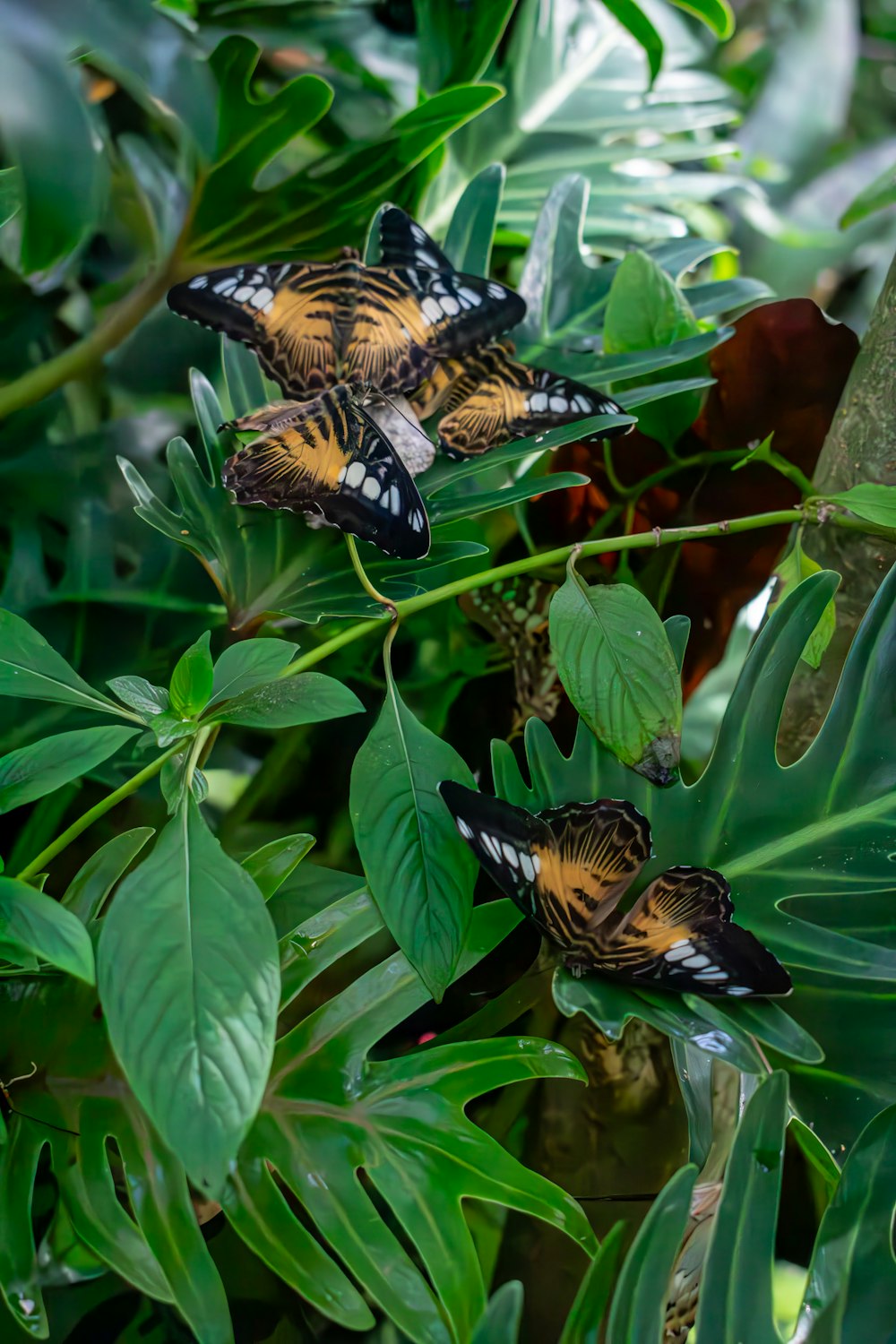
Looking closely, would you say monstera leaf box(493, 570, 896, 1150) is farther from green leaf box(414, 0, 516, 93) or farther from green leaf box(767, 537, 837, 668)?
green leaf box(414, 0, 516, 93)

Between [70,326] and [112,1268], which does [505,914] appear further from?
[70,326]

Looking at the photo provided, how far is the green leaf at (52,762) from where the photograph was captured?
1.31 feet

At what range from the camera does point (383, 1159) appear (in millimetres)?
392

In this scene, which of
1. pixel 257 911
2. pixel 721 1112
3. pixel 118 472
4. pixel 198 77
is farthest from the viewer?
pixel 118 472

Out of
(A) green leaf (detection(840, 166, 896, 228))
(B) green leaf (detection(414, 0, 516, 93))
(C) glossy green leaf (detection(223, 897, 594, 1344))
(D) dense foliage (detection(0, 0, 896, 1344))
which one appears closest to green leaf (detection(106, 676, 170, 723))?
(D) dense foliage (detection(0, 0, 896, 1344))

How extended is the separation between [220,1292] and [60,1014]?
137mm

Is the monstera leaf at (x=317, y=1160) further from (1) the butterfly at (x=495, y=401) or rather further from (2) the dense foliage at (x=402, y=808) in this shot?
(1) the butterfly at (x=495, y=401)

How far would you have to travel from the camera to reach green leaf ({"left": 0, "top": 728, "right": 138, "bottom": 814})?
1.31ft

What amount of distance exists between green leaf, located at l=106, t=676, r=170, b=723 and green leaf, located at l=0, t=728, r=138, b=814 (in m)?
0.01

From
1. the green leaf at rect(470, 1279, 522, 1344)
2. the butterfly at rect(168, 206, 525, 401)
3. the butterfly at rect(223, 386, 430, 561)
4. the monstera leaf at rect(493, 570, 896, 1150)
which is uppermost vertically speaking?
the butterfly at rect(168, 206, 525, 401)

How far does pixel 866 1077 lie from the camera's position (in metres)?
0.42

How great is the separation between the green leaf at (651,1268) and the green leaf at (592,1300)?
1 centimetres

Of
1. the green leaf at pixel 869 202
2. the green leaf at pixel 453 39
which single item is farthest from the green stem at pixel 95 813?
the green leaf at pixel 869 202

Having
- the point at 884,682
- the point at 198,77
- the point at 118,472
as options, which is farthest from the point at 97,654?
the point at 884,682
